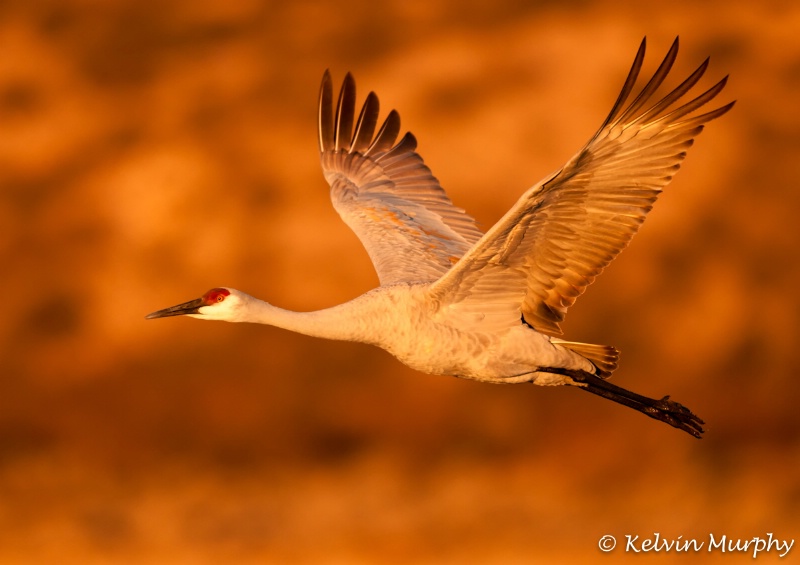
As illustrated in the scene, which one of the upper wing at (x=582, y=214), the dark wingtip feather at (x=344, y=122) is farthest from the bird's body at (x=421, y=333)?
the dark wingtip feather at (x=344, y=122)

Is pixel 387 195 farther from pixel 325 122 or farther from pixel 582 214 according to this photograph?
pixel 582 214

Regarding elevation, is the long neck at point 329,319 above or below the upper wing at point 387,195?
below

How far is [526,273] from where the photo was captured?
8.46 metres

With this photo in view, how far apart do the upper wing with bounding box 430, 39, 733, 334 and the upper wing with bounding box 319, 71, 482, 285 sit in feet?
2.68

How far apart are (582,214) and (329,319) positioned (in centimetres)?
150

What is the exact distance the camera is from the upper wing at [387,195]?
9500 millimetres

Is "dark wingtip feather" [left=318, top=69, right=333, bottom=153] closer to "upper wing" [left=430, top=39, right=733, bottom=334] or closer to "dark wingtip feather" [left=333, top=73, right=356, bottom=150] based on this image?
"dark wingtip feather" [left=333, top=73, right=356, bottom=150]

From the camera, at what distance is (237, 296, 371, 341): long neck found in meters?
8.44

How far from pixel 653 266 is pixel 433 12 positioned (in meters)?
3.45

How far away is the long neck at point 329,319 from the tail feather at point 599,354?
48.6 inches

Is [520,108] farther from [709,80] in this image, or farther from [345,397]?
[345,397]
